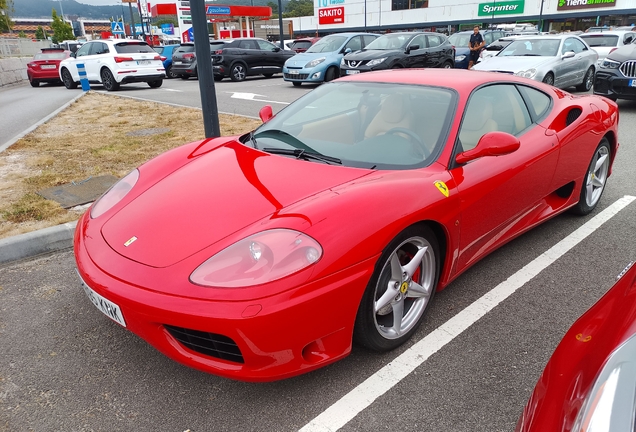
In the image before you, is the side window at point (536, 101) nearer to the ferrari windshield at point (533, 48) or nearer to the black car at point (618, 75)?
the black car at point (618, 75)

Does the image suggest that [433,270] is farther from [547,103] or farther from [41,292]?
[41,292]

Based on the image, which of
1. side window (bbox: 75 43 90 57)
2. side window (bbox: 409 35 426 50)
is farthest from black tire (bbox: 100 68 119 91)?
side window (bbox: 409 35 426 50)

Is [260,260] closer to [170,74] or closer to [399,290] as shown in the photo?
[399,290]

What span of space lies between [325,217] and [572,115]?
108 inches

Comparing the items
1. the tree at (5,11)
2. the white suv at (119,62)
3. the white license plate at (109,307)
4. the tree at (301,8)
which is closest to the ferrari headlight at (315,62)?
the white suv at (119,62)

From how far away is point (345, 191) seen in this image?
91.8 inches

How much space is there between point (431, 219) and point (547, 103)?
202 cm

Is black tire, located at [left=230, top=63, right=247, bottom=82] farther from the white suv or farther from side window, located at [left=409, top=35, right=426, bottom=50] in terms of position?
side window, located at [left=409, top=35, right=426, bottom=50]

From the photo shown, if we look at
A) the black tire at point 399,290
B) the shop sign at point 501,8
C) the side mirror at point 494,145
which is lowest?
the black tire at point 399,290

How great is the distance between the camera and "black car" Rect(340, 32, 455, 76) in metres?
13.1

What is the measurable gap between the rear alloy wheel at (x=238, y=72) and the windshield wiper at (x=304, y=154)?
15152 millimetres

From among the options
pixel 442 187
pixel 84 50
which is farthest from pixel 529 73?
pixel 84 50

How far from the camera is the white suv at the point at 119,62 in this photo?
14.9 meters

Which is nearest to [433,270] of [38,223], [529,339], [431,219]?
[431,219]
